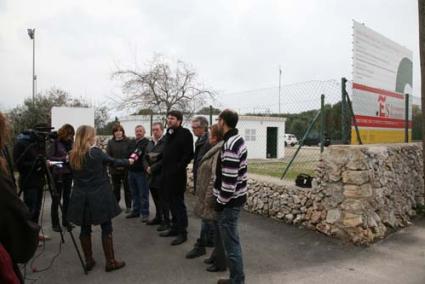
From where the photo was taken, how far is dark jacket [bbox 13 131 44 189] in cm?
482

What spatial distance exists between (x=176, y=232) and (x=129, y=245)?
0.71 m

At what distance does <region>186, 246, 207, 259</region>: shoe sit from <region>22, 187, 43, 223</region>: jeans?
7.03 feet

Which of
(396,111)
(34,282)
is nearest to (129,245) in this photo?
(34,282)

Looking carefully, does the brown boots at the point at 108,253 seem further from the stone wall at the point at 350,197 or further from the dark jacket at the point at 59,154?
the stone wall at the point at 350,197

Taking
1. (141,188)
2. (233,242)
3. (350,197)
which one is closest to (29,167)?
(141,188)

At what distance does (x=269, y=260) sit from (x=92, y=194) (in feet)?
7.59

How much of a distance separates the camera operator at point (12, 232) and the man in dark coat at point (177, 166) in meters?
3.24

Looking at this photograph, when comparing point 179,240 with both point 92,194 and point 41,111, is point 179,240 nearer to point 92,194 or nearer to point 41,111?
point 92,194

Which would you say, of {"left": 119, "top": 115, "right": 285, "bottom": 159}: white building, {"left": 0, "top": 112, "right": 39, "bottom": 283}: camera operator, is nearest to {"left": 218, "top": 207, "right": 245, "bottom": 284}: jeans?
{"left": 0, "top": 112, "right": 39, "bottom": 283}: camera operator

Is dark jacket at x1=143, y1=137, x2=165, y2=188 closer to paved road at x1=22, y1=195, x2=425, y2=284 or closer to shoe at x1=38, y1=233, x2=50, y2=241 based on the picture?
paved road at x1=22, y1=195, x2=425, y2=284

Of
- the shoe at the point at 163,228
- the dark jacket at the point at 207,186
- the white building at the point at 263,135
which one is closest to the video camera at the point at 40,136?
the dark jacket at the point at 207,186

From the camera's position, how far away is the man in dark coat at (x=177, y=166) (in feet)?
16.8

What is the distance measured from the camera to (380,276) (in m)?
4.26

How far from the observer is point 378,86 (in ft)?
25.7
